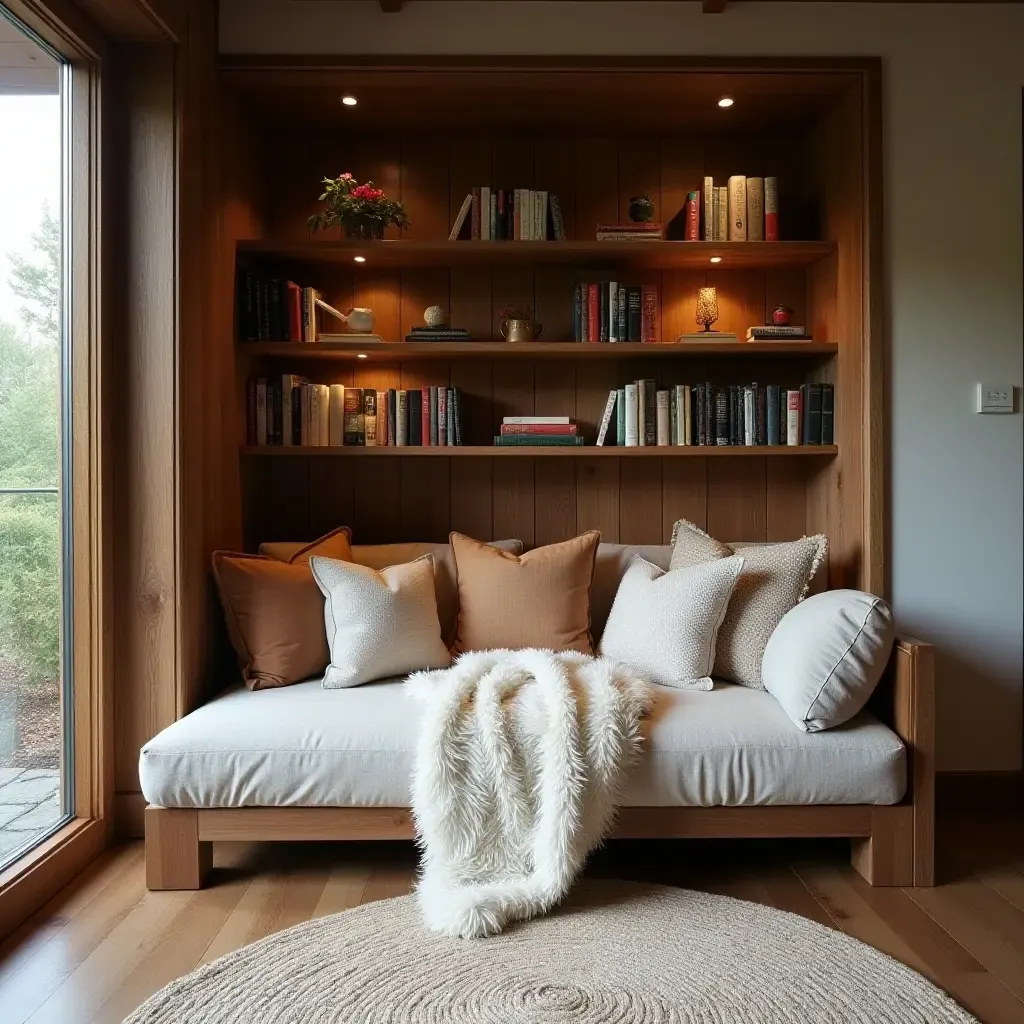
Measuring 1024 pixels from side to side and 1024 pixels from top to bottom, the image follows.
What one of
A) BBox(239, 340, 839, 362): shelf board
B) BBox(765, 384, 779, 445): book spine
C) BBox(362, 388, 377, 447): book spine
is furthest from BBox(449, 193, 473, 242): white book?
BBox(765, 384, 779, 445): book spine

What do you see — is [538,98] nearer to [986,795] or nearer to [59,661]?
[59,661]

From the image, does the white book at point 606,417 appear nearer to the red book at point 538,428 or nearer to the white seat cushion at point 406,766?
the red book at point 538,428

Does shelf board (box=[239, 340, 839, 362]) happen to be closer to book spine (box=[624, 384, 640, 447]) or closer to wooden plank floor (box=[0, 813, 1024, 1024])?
book spine (box=[624, 384, 640, 447])

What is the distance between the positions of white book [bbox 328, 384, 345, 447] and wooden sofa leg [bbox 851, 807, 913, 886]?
199 centimetres

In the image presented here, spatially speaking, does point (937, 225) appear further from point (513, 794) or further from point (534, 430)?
point (513, 794)

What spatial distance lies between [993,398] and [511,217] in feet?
5.48

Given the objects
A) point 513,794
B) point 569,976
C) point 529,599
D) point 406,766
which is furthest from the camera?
point 529,599

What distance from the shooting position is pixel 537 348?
2990 mm

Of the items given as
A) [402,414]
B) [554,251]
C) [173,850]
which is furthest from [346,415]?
[173,850]

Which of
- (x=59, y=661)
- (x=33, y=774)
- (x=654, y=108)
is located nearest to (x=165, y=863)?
(x=33, y=774)

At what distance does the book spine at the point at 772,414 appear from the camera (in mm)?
3043

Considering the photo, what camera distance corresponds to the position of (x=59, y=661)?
95.6 inches

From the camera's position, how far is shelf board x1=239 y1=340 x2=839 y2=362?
9.77 feet

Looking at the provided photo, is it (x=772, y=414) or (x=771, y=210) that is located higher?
(x=771, y=210)
